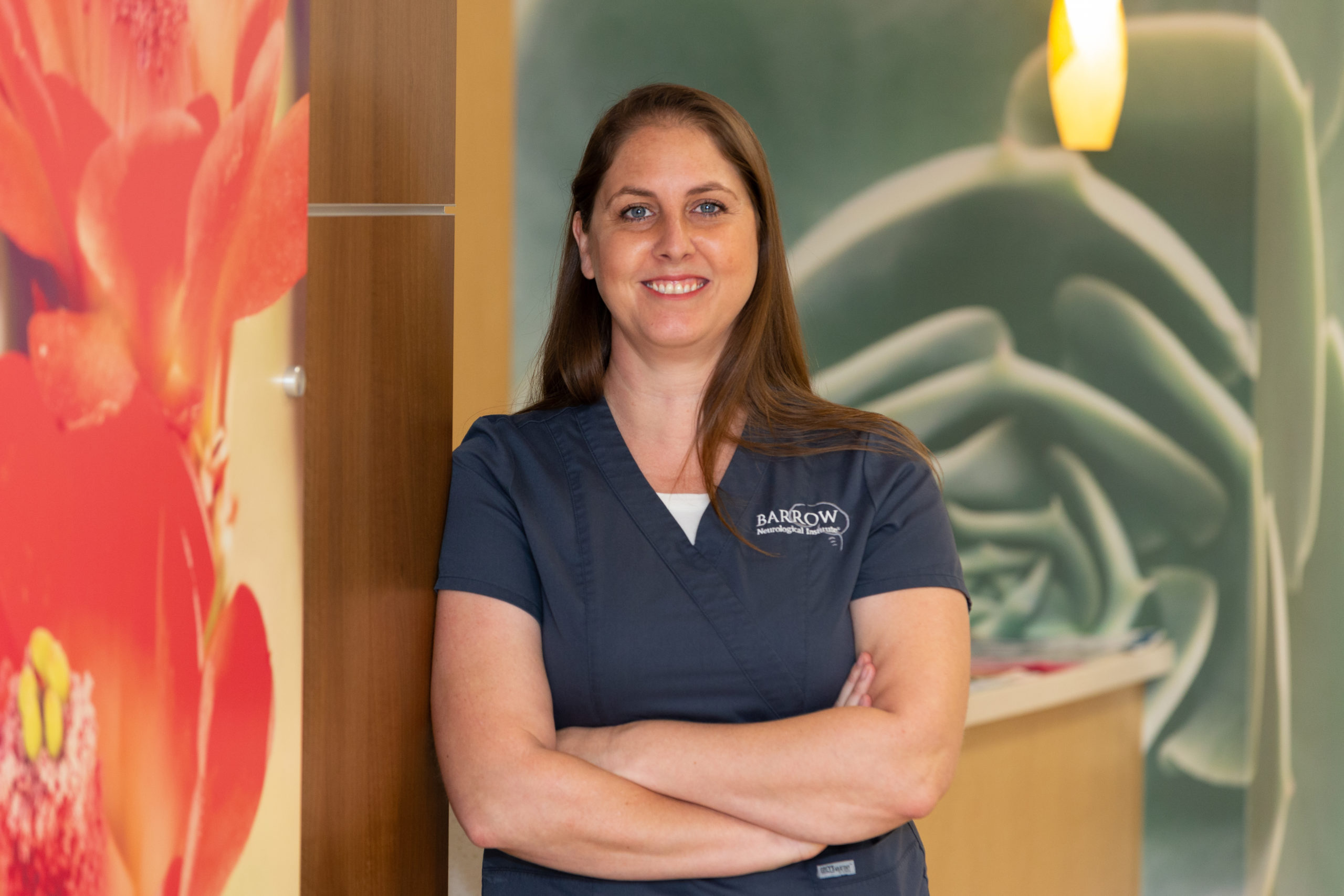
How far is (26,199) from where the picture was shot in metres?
0.63

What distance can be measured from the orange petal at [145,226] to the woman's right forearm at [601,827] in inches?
23.5

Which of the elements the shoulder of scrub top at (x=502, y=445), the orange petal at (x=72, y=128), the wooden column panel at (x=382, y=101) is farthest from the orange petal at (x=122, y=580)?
the shoulder of scrub top at (x=502, y=445)

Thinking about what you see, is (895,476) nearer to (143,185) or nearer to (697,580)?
(697,580)

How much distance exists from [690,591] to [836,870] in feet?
1.03

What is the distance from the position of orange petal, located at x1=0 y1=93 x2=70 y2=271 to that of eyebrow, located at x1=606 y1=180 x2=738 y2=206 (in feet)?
2.80

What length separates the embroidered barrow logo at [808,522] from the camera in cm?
138

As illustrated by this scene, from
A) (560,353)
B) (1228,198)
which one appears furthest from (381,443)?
(1228,198)

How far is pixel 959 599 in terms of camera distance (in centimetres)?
137

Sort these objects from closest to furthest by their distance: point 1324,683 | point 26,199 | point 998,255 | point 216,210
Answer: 1. point 26,199
2. point 216,210
3. point 1324,683
4. point 998,255

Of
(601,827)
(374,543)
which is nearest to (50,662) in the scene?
(374,543)

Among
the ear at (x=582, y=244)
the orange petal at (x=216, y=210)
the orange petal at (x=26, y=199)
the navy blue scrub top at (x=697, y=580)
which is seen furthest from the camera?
the ear at (x=582, y=244)

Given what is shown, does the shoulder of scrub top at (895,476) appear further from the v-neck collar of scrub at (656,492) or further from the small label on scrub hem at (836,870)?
the small label on scrub hem at (836,870)

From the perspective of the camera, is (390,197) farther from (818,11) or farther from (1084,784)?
(1084,784)

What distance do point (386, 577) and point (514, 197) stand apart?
168cm
